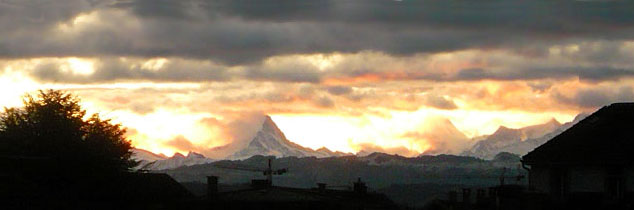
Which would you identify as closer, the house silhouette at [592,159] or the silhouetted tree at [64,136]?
the house silhouette at [592,159]

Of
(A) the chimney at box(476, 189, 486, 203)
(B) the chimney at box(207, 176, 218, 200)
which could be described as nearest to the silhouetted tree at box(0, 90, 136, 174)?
(B) the chimney at box(207, 176, 218, 200)

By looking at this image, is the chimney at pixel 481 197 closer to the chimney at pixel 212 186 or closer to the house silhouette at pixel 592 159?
the house silhouette at pixel 592 159

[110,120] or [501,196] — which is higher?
[110,120]

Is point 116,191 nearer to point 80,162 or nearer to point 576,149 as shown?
point 80,162

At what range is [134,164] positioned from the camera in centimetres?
10700

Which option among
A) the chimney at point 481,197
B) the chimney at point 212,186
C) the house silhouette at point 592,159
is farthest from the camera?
the chimney at point 212,186

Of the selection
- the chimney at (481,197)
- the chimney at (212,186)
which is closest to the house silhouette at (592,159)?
the chimney at (481,197)

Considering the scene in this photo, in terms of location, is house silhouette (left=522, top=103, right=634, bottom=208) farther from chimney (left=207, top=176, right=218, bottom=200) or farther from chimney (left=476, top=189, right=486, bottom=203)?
chimney (left=207, top=176, right=218, bottom=200)

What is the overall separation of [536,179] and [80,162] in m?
28.3

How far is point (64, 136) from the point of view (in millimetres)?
100375

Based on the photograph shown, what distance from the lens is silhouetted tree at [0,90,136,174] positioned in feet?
306

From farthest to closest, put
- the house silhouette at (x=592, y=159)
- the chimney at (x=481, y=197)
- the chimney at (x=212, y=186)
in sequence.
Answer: the chimney at (x=212, y=186) → the chimney at (x=481, y=197) → the house silhouette at (x=592, y=159)

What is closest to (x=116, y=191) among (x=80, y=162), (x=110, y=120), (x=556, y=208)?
(x=80, y=162)

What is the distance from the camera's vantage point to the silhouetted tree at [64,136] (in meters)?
93.1
